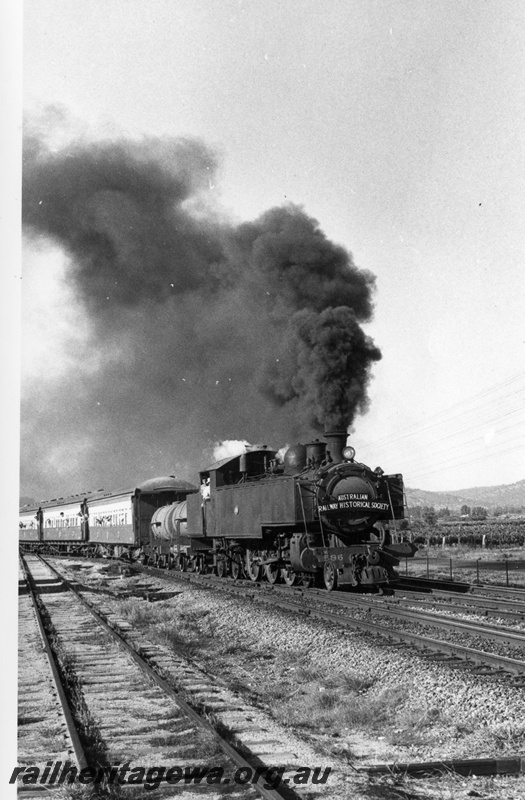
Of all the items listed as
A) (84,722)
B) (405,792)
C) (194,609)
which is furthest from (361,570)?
(405,792)

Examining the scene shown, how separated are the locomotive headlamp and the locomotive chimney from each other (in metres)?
0.07

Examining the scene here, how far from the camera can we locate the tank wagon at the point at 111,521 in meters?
22.8

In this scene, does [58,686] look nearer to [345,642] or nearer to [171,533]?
[345,642]

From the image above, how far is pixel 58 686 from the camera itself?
20.6ft

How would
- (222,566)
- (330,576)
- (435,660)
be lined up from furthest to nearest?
1. (222,566)
2. (330,576)
3. (435,660)

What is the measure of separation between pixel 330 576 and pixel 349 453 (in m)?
2.07

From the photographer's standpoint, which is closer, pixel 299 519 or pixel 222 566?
pixel 299 519

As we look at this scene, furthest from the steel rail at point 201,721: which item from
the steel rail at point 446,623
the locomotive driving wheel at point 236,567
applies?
the locomotive driving wheel at point 236,567

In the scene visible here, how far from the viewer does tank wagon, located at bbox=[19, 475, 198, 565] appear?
74.7 ft

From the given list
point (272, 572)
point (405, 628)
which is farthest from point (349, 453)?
point (405, 628)

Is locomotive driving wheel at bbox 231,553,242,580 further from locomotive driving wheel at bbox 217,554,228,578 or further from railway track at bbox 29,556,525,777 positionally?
railway track at bbox 29,556,525,777

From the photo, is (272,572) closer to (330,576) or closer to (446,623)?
(330,576)

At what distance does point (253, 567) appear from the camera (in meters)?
14.7

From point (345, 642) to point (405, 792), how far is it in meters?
3.96
